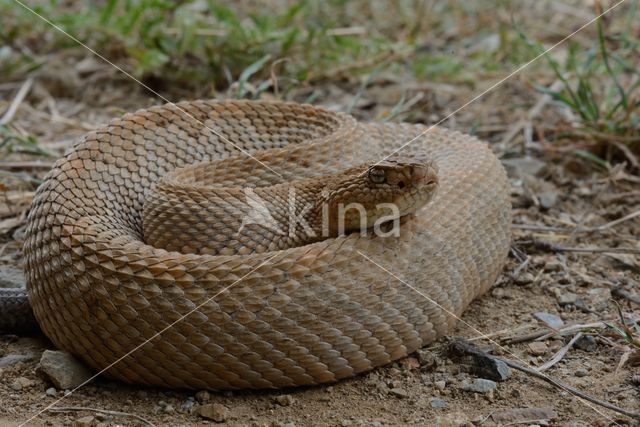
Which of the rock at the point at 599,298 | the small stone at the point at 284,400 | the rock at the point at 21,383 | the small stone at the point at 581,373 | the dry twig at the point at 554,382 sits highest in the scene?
the rock at the point at 21,383

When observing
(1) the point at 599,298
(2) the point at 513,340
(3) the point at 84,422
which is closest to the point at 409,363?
(2) the point at 513,340

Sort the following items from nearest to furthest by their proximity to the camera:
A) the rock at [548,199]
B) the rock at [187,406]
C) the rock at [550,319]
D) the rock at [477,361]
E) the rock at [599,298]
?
the rock at [187,406], the rock at [477,361], the rock at [550,319], the rock at [599,298], the rock at [548,199]

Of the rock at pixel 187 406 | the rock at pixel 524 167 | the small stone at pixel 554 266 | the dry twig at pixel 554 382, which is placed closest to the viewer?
the dry twig at pixel 554 382

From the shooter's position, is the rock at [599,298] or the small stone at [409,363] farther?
the rock at [599,298]

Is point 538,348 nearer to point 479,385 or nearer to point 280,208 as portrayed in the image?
point 479,385

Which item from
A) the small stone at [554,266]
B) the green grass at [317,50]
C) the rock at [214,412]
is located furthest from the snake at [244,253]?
the green grass at [317,50]

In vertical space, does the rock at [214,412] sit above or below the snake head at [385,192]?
below

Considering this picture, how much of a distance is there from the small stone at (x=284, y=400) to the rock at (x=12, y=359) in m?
1.54

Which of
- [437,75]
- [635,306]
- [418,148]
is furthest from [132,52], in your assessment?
[635,306]

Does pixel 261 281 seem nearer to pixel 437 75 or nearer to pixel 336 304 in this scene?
pixel 336 304

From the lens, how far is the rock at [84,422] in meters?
4.16

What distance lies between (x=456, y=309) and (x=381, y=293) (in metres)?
0.70

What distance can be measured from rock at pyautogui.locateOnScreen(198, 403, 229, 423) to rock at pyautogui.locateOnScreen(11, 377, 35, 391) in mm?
1016

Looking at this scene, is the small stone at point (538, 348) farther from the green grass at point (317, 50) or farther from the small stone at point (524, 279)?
the green grass at point (317, 50)
